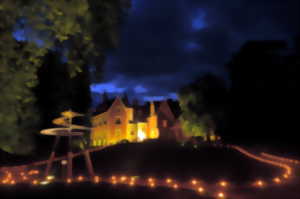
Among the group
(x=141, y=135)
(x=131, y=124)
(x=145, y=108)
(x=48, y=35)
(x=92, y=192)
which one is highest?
(x=145, y=108)

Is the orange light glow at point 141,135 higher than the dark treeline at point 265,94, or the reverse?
the dark treeline at point 265,94

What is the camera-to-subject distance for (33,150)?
17984 millimetres

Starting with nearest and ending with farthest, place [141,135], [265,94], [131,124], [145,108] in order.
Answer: [265,94] < [131,124] < [141,135] < [145,108]

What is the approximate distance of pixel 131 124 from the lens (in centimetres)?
3794

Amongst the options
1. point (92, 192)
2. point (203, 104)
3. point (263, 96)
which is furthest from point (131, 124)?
point (92, 192)

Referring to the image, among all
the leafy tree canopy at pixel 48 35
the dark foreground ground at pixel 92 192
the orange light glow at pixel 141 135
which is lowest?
the dark foreground ground at pixel 92 192

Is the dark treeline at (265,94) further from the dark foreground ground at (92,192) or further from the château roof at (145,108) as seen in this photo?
the dark foreground ground at (92,192)

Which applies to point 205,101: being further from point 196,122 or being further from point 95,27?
point 95,27

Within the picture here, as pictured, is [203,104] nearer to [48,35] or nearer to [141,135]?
[141,135]

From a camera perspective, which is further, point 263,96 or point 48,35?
point 263,96

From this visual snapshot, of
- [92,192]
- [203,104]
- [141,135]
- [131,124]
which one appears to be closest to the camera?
[92,192]

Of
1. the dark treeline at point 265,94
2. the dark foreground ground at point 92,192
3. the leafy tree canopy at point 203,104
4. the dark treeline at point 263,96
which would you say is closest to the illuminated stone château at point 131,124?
the leafy tree canopy at point 203,104

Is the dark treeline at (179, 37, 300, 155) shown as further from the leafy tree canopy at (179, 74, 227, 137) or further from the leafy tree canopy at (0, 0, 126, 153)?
the leafy tree canopy at (0, 0, 126, 153)

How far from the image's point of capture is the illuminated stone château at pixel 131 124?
37.4 m
